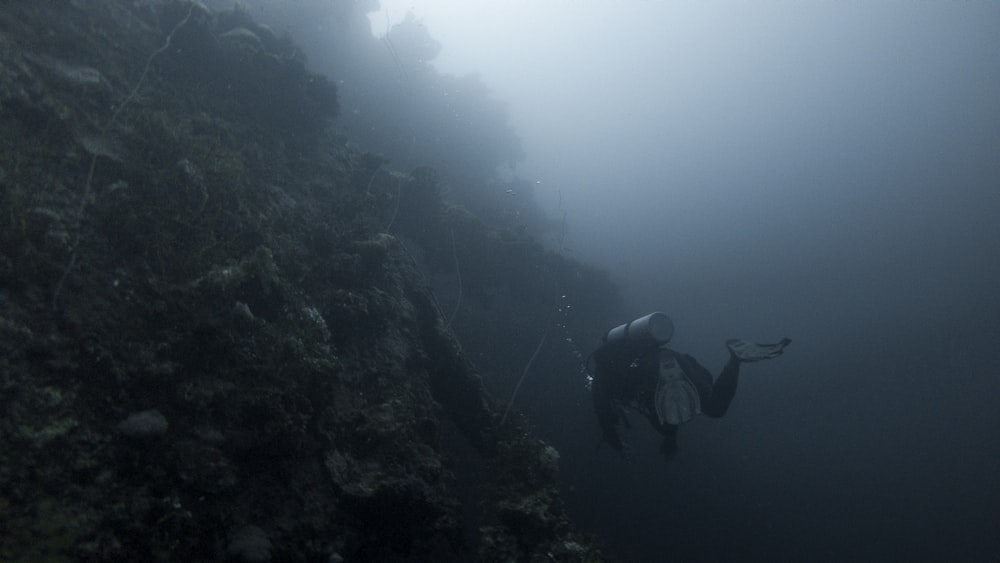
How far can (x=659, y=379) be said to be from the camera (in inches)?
350

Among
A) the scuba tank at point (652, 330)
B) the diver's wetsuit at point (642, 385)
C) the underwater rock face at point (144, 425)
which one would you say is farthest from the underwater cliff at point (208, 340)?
the scuba tank at point (652, 330)

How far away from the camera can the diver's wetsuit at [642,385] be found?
29.5 ft

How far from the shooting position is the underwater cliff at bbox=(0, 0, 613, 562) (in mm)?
3783

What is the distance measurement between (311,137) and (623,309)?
59.5 feet

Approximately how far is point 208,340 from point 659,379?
293 inches

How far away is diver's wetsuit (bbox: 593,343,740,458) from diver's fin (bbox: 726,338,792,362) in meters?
0.16

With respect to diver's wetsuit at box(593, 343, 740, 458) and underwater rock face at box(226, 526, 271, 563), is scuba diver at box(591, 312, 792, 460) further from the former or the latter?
underwater rock face at box(226, 526, 271, 563)

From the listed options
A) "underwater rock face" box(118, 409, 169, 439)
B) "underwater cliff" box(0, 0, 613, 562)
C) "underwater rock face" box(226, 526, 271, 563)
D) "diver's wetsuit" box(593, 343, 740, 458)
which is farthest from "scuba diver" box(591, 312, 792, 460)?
"underwater rock face" box(118, 409, 169, 439)

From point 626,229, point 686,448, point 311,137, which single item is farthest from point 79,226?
point 626,229

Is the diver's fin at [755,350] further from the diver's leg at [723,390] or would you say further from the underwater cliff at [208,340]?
the underwater cliff at [208,340]

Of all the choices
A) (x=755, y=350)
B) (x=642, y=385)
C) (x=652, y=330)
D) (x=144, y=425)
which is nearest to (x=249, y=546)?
(x=144, y=425)

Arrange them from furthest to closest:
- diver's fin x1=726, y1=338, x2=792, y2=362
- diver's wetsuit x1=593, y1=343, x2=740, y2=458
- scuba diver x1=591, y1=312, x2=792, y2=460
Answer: diver's wetsuit x1=593, y1=343, x2=740, y2=458, scuba diver x1=591, y1=312, x2=792, y2=460, diver's fin x1=726, y1=338, x2=792, y2=362

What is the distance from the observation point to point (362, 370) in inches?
286

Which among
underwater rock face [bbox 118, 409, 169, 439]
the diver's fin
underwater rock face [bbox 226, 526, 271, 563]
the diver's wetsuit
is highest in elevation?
the diver's fin
